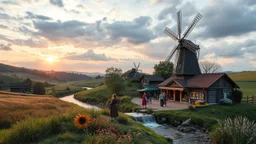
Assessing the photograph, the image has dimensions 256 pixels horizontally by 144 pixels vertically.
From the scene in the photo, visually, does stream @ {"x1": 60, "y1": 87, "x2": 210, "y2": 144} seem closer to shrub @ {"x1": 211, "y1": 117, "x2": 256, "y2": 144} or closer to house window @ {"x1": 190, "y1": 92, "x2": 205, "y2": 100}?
shrub @ {"x1": 211, "y1": 117, "x2": 256, "y2": 144}

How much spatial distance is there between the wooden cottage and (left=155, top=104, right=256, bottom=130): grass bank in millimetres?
3584

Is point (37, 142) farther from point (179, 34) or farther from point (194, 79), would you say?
point (179, 34)

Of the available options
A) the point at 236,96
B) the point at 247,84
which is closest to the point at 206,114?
the point at 236,96

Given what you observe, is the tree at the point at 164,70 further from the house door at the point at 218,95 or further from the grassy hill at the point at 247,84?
the house door at the point at 218,95

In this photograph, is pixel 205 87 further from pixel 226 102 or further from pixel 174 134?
pixel 174 134

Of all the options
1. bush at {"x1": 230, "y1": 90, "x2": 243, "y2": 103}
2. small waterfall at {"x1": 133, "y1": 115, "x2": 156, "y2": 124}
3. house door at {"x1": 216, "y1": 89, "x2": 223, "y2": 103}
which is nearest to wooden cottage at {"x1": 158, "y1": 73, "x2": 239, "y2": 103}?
house door at {"x1": 216, "y1": 89, "x2": 223, "y2": 103}

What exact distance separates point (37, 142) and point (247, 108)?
28936mm

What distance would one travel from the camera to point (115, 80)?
47.9 m

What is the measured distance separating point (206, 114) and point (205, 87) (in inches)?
279

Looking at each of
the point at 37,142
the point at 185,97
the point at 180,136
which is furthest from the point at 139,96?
the point at 37,142

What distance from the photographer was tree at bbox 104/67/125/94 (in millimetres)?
48031

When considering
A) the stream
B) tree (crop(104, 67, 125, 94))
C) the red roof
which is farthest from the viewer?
tree (crop(104, 67, 125, 94))

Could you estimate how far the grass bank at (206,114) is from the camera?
22805 millimetres

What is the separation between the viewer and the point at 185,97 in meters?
36.2
